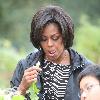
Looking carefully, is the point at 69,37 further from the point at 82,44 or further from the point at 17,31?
the point at 17,31

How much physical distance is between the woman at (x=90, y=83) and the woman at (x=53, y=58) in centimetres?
88

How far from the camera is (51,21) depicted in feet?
18.0

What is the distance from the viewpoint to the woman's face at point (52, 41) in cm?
543

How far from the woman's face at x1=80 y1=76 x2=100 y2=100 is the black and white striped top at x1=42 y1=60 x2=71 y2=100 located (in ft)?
3.50

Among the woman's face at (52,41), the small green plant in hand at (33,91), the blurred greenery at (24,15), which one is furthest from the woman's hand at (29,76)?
the blurred greenery at (24,15)

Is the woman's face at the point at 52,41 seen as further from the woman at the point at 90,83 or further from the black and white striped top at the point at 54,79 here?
the woman at the point at 90,83

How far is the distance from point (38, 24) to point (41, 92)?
0.61m

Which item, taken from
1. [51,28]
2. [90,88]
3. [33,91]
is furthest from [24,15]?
[90,88]

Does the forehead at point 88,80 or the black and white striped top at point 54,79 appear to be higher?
the black and white striped top at point 54,79

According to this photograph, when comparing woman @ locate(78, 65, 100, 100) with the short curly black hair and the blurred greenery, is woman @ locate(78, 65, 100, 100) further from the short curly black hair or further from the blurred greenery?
the blurred greenery

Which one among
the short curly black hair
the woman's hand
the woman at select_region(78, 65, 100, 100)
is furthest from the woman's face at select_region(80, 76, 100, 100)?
the short curly black hair

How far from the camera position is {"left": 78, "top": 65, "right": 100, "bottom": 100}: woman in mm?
4098

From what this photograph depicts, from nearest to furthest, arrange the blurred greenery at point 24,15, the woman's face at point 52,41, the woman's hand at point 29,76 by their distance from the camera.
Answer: the woman's hand at point 29,76
the woman's face at point 52,41
the blurred greenery at point 24,15

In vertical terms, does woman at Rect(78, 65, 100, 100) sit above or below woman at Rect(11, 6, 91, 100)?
below
